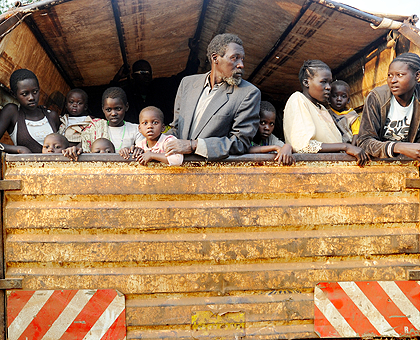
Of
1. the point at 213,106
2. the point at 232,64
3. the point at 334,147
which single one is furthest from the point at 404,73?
the point at 213,106

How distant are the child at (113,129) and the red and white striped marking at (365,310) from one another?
6.04 feet

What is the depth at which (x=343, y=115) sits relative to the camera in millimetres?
3031

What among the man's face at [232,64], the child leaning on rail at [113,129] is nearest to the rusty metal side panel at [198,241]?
the man's face at [232,64]

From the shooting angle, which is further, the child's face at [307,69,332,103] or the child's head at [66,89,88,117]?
Answer: the child's head at [66,89,88,117]

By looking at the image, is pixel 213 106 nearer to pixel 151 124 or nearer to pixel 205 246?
pixel 151 124

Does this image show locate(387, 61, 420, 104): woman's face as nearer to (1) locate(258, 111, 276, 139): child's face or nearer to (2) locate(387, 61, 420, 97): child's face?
(2) locate(387, 61, 420, 97): child's face

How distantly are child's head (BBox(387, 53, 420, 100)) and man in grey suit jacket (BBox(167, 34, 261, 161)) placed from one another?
899 millimetres

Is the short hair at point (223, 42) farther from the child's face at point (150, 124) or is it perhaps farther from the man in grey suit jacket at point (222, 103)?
the child's face at point (150, 124)

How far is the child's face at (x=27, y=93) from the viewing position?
8.68 ft

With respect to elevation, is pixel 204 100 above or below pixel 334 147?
above

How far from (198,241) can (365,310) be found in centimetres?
103

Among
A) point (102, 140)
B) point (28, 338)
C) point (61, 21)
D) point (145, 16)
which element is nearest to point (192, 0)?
point (145, 16)

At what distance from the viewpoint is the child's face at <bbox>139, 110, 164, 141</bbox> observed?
2.41 m

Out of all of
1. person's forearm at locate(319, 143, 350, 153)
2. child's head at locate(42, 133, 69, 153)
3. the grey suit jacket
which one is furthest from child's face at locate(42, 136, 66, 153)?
person's forearm at locate(319, 143, 350, 153)
